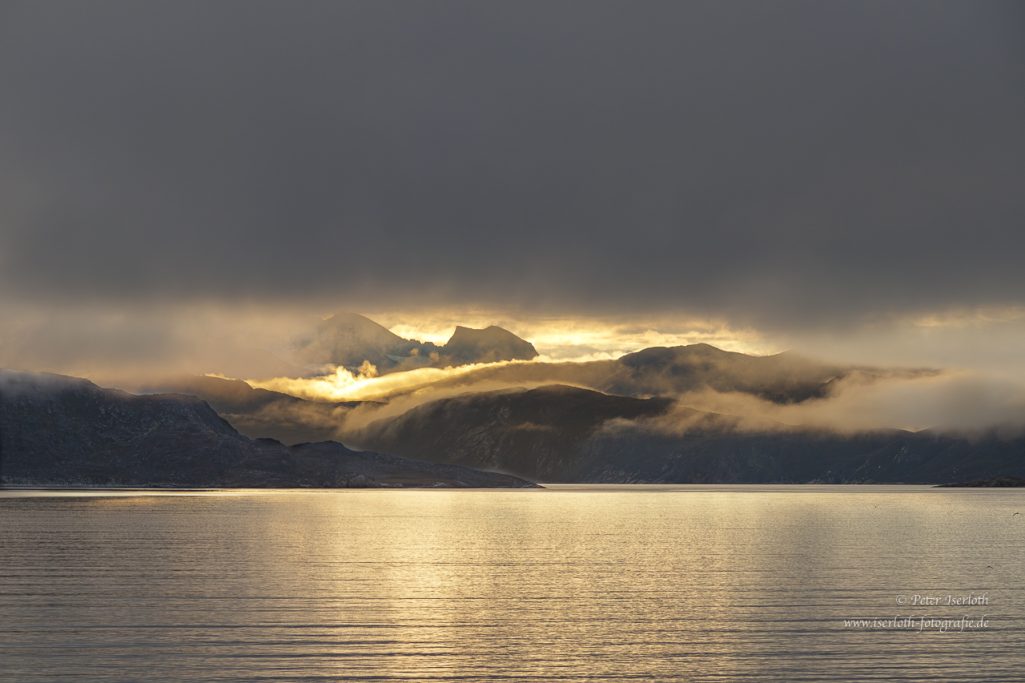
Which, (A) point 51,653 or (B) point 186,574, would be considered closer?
(A) point 51,653

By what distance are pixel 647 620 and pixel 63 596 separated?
54.5m

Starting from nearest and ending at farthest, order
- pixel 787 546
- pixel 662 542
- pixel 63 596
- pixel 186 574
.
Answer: pixel 63 596, pixel 186 574, pixel 787 546, pixel 662 542

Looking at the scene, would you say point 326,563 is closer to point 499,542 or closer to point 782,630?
point 499,542

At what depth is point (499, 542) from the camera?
630 ft

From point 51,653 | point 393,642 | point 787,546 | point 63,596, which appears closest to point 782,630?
point 393,642

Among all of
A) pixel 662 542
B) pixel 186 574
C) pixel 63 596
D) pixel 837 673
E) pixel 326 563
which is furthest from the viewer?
pixel 662 542

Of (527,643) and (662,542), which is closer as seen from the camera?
(527,643)

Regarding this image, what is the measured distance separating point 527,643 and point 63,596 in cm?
4903

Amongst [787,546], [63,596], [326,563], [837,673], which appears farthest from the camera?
[787,546]

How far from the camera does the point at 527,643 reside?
79.2 m

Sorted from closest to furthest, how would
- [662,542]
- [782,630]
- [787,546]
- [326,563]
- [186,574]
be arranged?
1. [782,630]
2. [186,574]
3. [326,563]
4. [787,546]
5. [662,542]

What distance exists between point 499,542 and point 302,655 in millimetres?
120111

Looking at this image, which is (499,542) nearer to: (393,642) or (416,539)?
(416,539)

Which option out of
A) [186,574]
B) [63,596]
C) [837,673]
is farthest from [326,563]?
[837,673]
